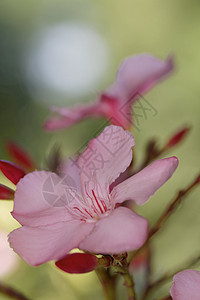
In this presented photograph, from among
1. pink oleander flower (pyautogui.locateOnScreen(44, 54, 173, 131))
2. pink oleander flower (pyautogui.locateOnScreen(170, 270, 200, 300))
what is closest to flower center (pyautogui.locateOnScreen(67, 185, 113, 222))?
pink oleander flower (pyautogui.locateOnScreen(170, 270, 200, 300))

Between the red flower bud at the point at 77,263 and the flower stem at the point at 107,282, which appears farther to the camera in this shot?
the flower stem at the point at 107,282

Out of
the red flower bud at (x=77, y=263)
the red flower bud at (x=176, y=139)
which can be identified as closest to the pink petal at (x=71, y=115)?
the red flower bud at (x=176, y=139)

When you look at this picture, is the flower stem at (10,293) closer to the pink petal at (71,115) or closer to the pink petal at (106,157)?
the pink petal at (106,157)

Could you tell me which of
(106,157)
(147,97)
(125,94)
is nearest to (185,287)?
(106,157)

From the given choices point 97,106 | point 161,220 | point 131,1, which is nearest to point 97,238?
point 161,220

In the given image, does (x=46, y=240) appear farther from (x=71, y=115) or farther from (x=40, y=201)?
(x=71, y=115)
